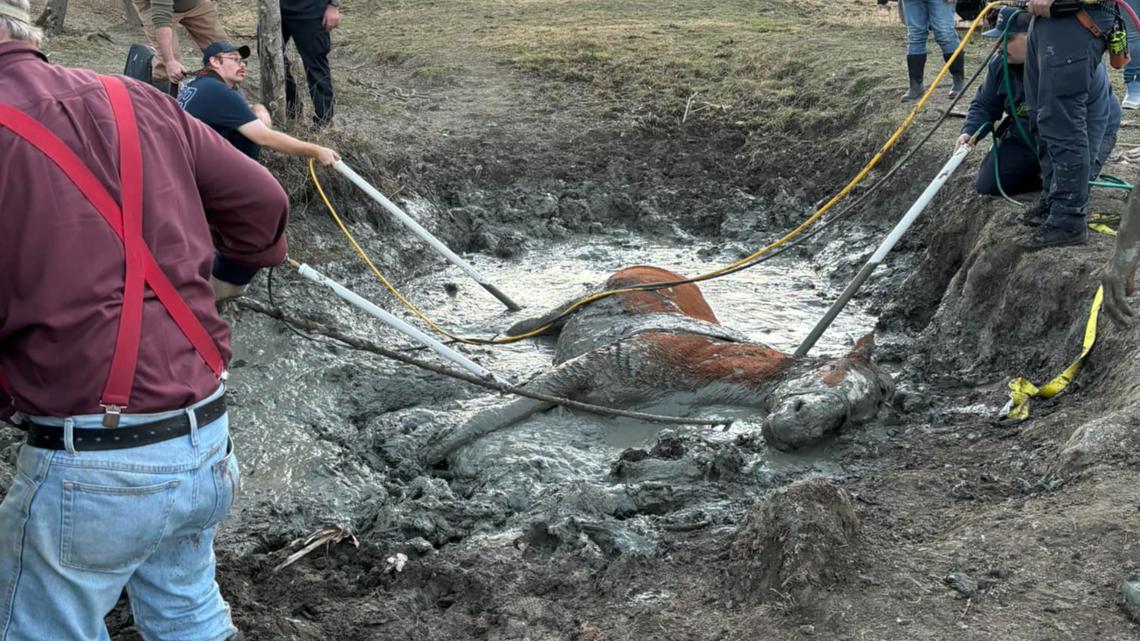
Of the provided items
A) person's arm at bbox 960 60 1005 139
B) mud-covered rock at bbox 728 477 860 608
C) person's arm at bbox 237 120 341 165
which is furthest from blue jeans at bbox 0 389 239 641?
person's arm at bbox 960 60 1005 139

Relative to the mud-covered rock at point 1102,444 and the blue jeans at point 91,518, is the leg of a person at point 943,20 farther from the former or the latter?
the blue jeans at point 91,518

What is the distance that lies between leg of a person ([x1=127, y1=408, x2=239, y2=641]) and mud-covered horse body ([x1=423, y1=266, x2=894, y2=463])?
298 centimetres

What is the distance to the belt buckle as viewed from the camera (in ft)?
7.52

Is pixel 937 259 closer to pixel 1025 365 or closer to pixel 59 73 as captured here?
pixel 1025 365

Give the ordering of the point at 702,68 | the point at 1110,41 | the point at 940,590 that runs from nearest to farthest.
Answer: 1. the point at 940,590
2. the point at 1110,41
3. the point at 702,68

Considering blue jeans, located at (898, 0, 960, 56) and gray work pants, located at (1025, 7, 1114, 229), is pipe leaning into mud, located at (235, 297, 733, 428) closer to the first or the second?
gray work pants, located at (1025, 7, 1114, 229)

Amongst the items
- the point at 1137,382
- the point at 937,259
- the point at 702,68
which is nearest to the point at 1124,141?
the point at 937,259

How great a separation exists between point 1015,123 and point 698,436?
291 cm

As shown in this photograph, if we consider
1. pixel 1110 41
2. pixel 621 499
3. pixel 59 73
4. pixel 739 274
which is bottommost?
pixel 739 274

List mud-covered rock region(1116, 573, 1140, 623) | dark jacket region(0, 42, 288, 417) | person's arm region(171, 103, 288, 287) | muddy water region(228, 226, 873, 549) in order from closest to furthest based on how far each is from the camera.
Result: dark jacket region(0, 42, 288, 417), person's arm region(171, 103, 288, 287), mud-covered rock region(1116, 573, 1140, 623), muddy water region(228, 226, 873, 549)

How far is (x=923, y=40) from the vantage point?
372 inches

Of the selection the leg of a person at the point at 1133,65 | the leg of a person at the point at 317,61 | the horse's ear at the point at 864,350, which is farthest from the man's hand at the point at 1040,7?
the leg of a person at the point at 317,61

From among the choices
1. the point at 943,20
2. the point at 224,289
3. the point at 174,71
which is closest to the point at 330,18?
the point at 174,71

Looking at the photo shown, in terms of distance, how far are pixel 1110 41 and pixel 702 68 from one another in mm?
6575
